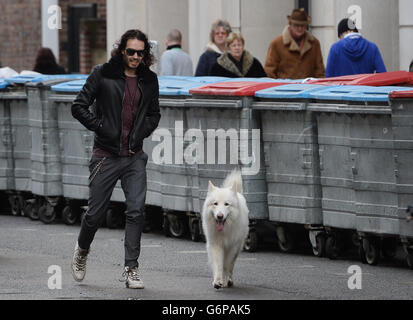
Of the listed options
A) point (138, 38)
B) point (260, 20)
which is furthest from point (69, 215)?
point (260, 20)

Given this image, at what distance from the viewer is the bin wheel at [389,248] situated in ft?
42.6

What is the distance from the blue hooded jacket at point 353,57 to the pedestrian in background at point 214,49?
2.17 metres

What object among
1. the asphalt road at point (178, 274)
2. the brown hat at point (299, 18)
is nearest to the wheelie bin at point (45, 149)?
the asphalt road at point (178, 274)

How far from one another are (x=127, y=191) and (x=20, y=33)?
927 inches

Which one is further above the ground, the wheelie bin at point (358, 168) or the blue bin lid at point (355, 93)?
the blue bin lid at point (355, 93)

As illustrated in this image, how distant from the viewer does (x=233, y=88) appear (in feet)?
45.5

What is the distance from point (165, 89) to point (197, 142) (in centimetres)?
85

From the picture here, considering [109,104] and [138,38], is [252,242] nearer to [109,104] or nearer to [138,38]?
[109,104]

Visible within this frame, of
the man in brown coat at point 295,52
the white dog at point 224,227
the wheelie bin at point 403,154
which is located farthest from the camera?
the man in brown coat at point 295,52

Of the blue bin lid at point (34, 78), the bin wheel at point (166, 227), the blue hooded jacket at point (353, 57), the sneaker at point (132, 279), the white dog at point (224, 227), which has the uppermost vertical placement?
the blue hooded jacket at point (353, 57)

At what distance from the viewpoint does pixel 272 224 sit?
555 inches

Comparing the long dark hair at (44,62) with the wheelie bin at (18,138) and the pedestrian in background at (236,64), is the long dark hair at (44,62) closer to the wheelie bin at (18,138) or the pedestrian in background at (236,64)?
the wheelie bin at (18,138)

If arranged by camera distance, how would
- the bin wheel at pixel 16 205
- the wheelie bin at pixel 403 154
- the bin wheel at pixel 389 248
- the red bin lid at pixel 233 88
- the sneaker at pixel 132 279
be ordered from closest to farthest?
the sneaker at pixel 132 279 → the wheelie bin at pixel 403 154 → the bin wheel at pixel 389 248 → the red bin lid at pixel 233 88 → the bin wheel at pixel 16 205

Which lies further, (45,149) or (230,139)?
(45,149)
